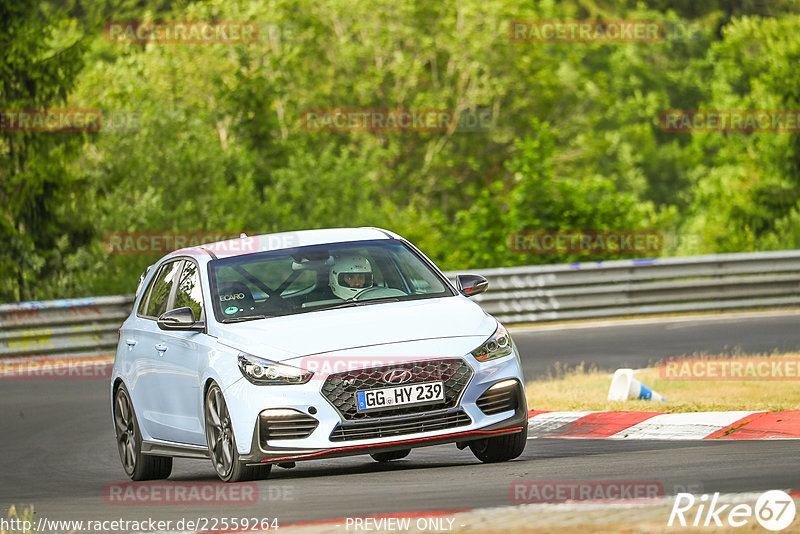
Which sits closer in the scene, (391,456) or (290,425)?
(290,425)

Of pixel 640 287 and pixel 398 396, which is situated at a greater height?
pixel 398 396

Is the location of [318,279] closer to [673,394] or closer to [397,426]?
[397,426]

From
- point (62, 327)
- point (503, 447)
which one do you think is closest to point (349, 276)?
point (503, 447)

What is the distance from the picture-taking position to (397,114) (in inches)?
1951

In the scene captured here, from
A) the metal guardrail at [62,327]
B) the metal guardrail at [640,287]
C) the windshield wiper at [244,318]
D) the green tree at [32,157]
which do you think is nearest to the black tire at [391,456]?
the windshield wiper at [244,318]

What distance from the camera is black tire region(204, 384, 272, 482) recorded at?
8711 mm

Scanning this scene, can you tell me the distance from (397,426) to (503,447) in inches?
38.2

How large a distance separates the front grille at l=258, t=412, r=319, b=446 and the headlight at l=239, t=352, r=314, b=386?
0.20 meters

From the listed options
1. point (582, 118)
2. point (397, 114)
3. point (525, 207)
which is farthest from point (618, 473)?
point (582, 118)

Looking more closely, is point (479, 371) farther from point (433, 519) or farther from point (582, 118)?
point (582, 118)

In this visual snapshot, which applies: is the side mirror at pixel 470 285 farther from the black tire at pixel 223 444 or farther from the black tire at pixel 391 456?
the black tire at pixel 223 444

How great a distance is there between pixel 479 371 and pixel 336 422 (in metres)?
0.92

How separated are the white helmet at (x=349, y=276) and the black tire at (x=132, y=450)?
71.8 inches

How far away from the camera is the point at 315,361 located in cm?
843
